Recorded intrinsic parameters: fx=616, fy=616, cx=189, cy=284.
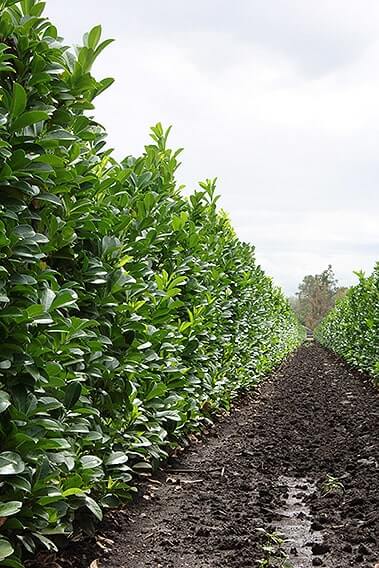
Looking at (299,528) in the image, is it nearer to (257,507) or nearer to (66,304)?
(257,507)

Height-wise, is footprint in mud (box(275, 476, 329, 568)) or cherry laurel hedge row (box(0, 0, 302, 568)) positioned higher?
cherry laurel hedge row (box(0, 0, 302, 568))

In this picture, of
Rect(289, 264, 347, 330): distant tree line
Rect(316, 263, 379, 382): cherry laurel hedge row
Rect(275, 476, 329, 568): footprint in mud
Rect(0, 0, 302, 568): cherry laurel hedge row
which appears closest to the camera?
Rect(0, 0, 302, 568): cherry laurel hedge row

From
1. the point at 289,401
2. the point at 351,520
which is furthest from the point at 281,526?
the point at 289,401

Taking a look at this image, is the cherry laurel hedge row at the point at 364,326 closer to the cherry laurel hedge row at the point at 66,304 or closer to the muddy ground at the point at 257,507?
the muddy ground at the point at 257,507

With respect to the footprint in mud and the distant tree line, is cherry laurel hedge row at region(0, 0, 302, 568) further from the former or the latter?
the distant tree line

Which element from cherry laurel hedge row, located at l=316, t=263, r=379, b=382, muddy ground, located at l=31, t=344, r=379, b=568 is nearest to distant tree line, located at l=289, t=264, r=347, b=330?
cherry laurel hedge row, located at l=316, t=263, r=379, b=382

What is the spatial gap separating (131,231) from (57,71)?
1281 mm

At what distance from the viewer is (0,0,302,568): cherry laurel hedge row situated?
2.17 m

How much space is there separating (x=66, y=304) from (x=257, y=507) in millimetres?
1906

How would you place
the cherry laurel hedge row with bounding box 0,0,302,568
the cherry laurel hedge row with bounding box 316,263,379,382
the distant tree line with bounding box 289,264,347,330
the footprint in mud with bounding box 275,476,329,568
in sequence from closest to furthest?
the cherry laurel hedge row with bounding box 0,0,302,568
the footprint in mud with bounding box 275,476,329,568
the cherry laurel hedge row with bounding box 316,263,379,382
the distant tree line with bounding box 289,264,347,330

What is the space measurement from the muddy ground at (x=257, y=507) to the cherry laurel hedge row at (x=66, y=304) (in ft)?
0.72

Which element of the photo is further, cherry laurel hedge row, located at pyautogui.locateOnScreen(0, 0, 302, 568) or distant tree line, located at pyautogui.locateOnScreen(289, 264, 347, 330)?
distant tree line, located at pyautogui.locateOnScreen(289, 264, 347, 330)

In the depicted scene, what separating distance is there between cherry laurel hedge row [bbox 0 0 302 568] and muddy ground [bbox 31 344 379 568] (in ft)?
0.72

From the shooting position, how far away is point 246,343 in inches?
377
